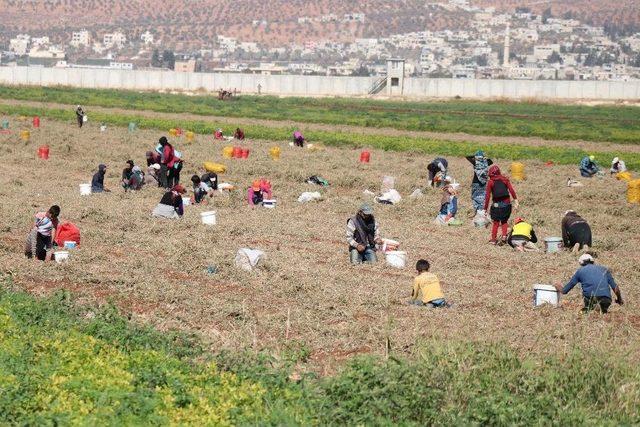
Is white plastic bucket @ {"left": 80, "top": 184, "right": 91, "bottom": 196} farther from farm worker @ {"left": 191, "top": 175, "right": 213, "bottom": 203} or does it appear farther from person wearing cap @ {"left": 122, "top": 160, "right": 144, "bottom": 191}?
farm worker @ {"left": 191, "top": 175, "right": 213, "bottom": 203}

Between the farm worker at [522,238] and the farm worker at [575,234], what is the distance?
2.01ft

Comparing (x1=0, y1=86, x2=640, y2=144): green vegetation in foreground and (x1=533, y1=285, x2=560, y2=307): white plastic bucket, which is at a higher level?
(x1=533, y1=285, x2=560, y2=307): white plastic bucket

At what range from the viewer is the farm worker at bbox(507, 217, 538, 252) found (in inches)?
854

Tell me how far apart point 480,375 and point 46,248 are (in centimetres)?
993

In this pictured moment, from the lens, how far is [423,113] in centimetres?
7444

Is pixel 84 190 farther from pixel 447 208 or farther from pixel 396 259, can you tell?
pixel 396 259

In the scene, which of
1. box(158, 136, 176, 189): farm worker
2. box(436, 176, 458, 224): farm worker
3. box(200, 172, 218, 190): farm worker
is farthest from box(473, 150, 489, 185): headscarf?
box(158, 136, 176, 189): farm worker

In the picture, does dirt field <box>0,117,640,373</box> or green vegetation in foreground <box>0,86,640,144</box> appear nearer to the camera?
dirt field <box>0,117,640,373</box>

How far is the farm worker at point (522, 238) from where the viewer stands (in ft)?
71.2

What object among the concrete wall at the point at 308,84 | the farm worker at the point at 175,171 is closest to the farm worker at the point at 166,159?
the farm worker at the point at 175,171

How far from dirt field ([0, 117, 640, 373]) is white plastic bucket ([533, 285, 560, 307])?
0.18m

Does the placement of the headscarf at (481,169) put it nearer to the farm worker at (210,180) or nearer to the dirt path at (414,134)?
the farm worker at (210,180)

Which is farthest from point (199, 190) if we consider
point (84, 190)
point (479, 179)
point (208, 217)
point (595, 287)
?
point (595, 287)

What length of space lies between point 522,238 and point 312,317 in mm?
7214
